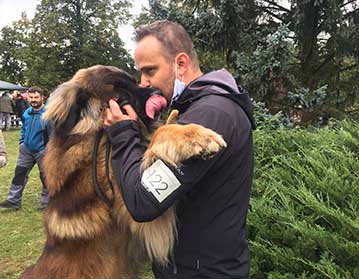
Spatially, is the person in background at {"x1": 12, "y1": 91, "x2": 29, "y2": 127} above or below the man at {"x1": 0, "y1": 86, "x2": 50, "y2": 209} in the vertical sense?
below

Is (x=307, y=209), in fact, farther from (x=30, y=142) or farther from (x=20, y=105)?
(x=20, y=105)

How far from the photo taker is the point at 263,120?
5.88 metres

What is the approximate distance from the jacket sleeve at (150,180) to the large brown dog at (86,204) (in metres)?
0.37

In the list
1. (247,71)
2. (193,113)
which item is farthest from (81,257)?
(247,71)

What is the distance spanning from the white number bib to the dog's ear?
2.35 feet

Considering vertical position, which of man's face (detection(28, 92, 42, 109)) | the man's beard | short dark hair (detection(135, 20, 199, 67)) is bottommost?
the man's beard

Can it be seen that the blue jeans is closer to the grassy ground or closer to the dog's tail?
the grassy ground

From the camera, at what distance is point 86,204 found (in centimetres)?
203

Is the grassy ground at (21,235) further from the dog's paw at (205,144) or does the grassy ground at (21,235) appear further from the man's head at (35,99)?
the dog's paw at (205,144)

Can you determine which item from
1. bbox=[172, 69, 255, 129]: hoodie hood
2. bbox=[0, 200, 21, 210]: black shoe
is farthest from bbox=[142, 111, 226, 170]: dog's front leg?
bbox=[0, 200, 21, 210]: black shoe

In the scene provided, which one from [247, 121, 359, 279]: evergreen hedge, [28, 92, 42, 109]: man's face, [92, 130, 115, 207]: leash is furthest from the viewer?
[28, 92, 42, 109]: man's face

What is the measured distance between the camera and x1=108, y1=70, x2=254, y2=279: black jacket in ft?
5.29

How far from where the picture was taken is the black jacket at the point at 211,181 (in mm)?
1612

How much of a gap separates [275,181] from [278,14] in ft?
19.2
